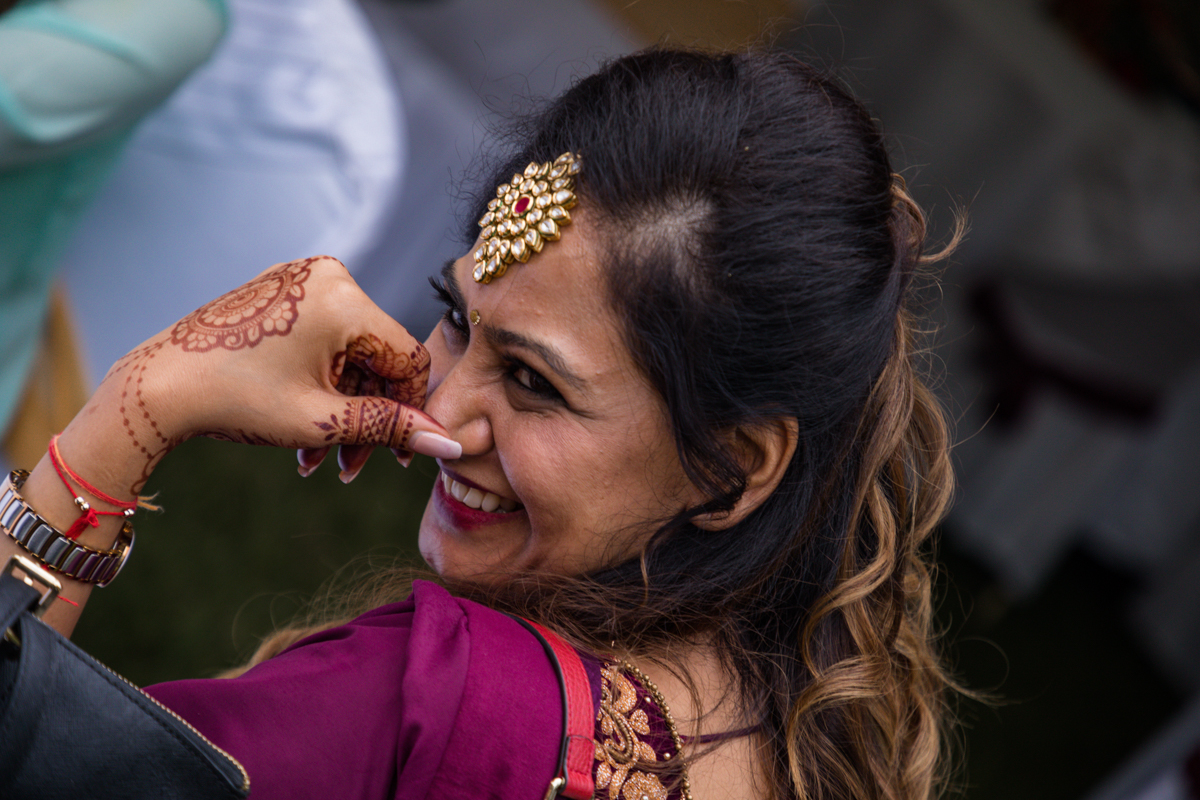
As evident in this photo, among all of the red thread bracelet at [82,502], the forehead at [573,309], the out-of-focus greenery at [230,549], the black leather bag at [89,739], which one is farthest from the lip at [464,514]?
the out-of-focus greenery at [230,549]

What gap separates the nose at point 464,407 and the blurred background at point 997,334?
3.98ft

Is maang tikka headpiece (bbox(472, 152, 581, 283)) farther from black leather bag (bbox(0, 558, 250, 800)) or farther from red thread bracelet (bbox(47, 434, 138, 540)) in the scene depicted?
black leather bag (bbox(0, 558, 250, 800))

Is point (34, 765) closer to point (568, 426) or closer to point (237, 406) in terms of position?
point (237, 406)

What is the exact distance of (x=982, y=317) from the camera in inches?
140

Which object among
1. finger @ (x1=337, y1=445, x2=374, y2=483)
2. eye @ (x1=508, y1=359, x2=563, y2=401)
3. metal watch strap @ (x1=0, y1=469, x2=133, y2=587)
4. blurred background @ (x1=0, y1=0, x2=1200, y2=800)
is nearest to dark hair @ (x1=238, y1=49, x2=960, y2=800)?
eye @ (x1=508, y1=359, x2=563, y2=401)

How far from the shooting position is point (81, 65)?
1584 millimetres

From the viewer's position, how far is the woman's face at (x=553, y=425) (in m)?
1.10

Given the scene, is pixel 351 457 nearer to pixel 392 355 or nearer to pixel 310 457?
pixel 310 457

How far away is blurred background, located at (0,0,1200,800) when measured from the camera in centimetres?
260

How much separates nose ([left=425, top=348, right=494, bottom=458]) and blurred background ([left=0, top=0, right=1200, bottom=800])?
3.98 feet

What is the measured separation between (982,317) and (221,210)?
2753mm

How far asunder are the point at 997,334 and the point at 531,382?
284cm

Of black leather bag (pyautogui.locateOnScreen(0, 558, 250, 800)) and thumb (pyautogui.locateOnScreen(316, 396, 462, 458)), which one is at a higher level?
thumb (pyautogui.locateOnScreen(316, 396, 462, 458))

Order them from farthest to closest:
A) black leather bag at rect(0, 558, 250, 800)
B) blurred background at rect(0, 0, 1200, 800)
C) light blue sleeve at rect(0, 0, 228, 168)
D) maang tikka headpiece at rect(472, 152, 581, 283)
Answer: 1. blurred background at rect(0, 0, 1200, 800)
2. light blue sleeve at rect(0, 0, 228, 168)
3. maang tikka headpiece at rect(472, 152, 581, 283)
4. black leather bag at rect(0, 558, 250, 800)
